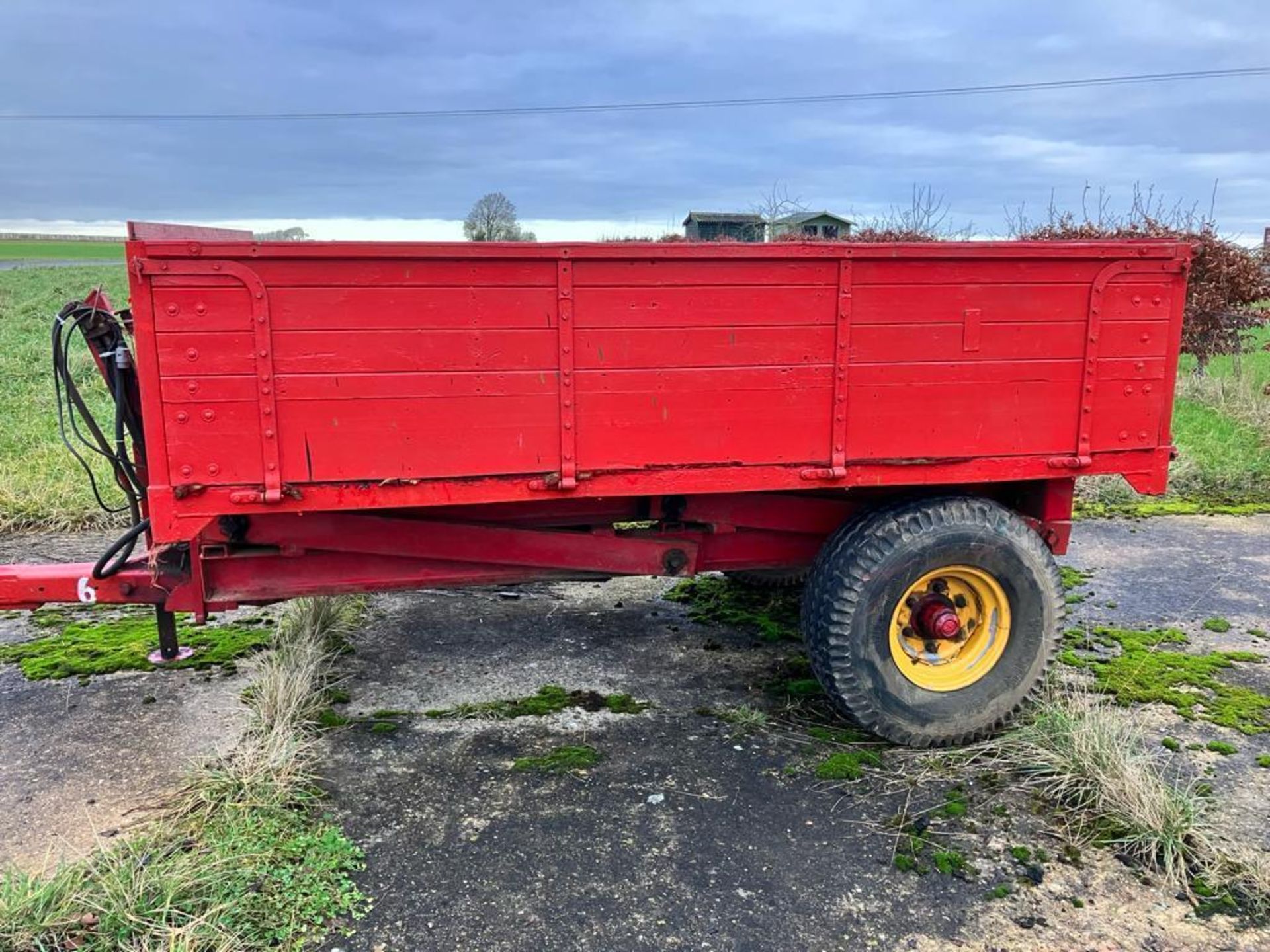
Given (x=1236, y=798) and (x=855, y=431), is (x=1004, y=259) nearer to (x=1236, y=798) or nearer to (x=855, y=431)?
(x=855, y=431)

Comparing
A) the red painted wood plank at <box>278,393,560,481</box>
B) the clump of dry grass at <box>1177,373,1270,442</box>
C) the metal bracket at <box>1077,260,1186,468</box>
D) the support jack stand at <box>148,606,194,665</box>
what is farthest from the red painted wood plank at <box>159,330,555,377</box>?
the clump of dry grass at <box>1177,373,1270,442</box>

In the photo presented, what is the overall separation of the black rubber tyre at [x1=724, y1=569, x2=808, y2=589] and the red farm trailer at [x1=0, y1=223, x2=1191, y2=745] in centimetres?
123

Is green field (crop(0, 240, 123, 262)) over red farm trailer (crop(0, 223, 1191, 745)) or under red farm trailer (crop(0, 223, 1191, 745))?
over

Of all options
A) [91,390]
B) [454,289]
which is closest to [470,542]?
[454,289]

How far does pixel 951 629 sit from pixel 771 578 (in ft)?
5.53

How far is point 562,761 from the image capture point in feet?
12.3

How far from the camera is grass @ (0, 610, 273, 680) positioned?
458cm

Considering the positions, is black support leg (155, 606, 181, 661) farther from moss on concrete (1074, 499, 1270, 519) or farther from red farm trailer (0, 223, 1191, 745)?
moss on concrete (1074, 499, 1270, 519)

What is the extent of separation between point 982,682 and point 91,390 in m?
10.8

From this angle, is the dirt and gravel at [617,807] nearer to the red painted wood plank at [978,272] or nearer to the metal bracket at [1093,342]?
the metal bracket at [1093,342]

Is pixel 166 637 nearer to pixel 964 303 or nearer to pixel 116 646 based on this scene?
pixel 116 646

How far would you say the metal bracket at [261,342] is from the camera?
3006 millimetres

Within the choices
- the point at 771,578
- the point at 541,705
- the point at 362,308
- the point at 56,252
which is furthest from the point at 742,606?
the point at 56,252

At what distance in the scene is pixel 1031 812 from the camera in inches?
134
